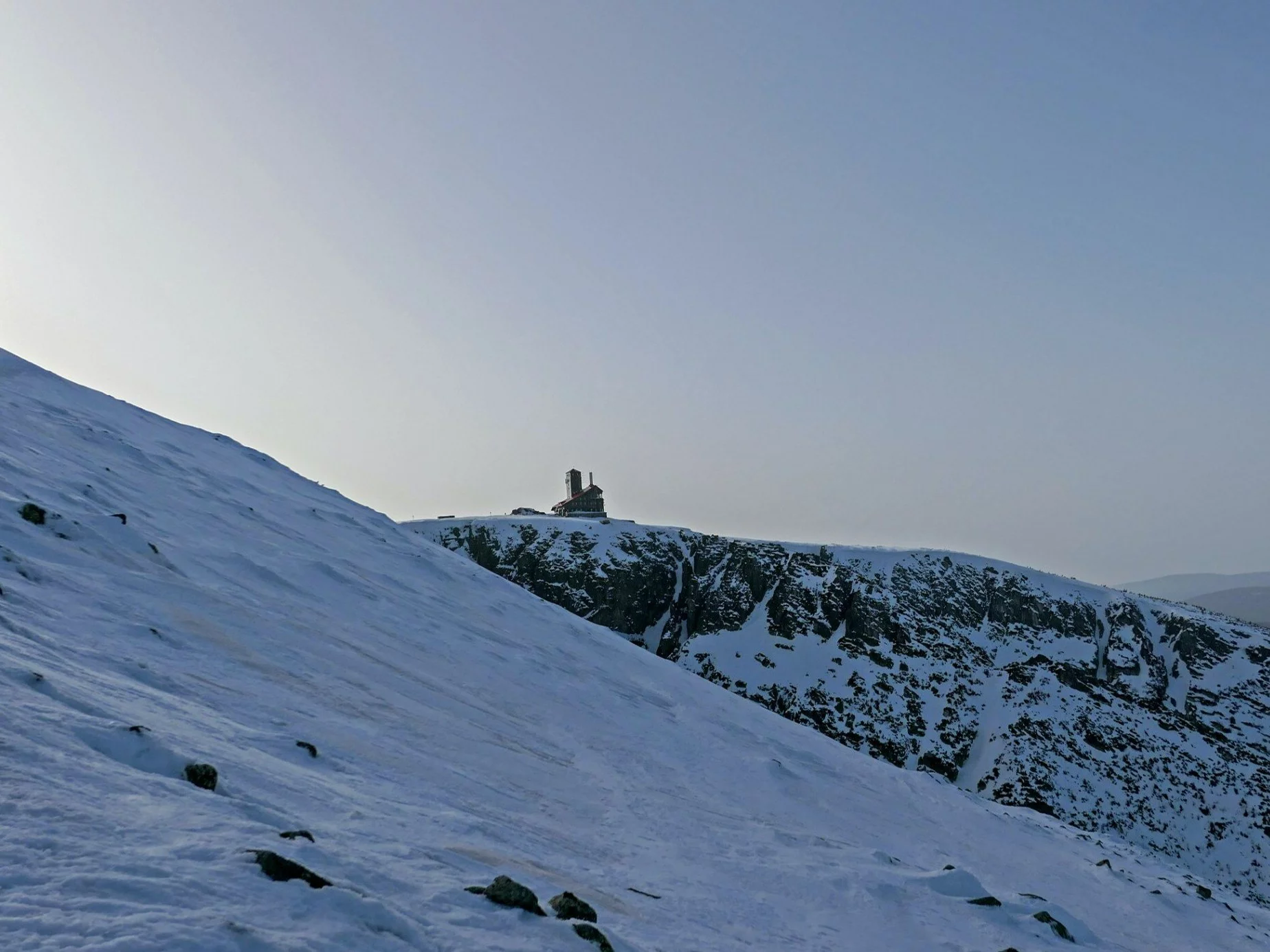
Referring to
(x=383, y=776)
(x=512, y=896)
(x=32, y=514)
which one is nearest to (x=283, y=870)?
(x=512, y=896)

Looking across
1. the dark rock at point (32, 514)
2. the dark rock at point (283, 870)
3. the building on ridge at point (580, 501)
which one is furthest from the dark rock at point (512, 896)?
the building on ridge at point (580, 501)

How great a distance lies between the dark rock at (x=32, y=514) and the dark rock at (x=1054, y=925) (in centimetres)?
1788

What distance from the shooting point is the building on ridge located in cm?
8669

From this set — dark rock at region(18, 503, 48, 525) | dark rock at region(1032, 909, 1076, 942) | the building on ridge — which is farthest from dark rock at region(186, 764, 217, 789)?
the building on ridge

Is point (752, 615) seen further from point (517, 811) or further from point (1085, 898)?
point (517, 811)

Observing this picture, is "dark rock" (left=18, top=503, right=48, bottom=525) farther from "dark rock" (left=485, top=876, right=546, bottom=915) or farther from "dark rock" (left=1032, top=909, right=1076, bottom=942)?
"dark rock" (left=1032, top=909, right=1076, bottom=942)

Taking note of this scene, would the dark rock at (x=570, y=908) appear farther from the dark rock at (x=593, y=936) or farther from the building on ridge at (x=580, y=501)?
the building on ridge at (x=580, y=501)

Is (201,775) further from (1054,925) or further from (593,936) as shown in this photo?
(1054,925)

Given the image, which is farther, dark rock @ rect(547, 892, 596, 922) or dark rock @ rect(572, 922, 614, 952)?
dark rock @ rect(547, 892, 596, 922)

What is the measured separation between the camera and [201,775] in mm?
7219

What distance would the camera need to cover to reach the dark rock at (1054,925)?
13.3 metres

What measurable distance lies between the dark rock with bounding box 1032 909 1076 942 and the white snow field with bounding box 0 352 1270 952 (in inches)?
13.5

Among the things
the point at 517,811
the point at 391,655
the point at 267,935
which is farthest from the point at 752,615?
the point at 267,935

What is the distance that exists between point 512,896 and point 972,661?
205ft
